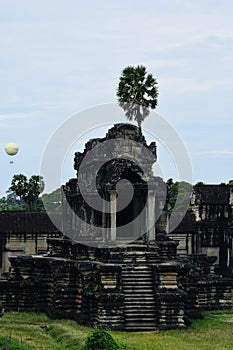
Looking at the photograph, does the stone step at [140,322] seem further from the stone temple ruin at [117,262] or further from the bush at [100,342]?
the bush at [100,342]

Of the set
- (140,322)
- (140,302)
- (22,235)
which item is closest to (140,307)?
(140,302)

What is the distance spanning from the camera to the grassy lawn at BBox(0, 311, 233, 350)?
22828mm

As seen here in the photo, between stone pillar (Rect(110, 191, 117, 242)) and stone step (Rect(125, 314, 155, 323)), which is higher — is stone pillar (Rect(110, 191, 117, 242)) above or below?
above

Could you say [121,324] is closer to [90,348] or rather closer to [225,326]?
[225,326]

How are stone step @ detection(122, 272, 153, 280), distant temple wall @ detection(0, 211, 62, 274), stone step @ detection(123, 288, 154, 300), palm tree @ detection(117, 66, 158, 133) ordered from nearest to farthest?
stone step @ detection(123, 288, 154, 300) → stone step @ detection(122, 272, 153, 280) → palm tree @ detection(117, 66, 158, 133) → distant temple wall @ detection(0, 211, 62, 274)

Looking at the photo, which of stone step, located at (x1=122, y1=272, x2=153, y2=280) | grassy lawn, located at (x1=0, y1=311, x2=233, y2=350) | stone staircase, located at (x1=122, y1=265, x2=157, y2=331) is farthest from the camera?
stone step, located at (x1=122, y1=272, x2=153, y2=280)

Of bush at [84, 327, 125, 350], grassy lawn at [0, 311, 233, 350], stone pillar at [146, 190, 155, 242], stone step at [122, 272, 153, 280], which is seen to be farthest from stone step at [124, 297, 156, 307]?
bush at [84, 327, 125, 350]

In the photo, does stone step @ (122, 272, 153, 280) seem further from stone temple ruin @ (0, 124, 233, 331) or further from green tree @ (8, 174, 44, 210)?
green tree @ (8, 174, 44, 210)

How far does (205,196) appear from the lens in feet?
159

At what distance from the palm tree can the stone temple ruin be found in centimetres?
612

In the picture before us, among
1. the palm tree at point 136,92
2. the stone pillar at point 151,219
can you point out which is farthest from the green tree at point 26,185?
the stone pillar at point 151,219

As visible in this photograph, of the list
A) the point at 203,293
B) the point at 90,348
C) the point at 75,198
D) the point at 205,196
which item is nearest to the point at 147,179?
the point at 75,198

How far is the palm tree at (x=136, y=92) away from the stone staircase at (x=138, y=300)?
10948mm

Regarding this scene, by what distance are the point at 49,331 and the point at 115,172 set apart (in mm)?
6506
